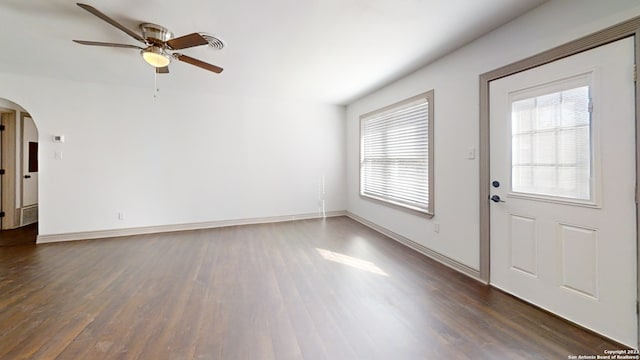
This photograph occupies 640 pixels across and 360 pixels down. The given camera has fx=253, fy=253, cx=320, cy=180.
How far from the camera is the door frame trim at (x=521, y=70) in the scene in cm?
164

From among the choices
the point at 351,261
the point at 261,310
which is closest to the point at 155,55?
the point at 261,310

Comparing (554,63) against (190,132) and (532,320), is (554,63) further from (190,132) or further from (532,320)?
(190,132)

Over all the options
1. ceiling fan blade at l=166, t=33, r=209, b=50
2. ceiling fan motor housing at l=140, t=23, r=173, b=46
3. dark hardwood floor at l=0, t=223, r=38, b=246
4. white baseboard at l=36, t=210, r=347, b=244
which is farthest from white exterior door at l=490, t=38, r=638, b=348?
dark hardwood floor at l=0, t=223, r=38, b=246

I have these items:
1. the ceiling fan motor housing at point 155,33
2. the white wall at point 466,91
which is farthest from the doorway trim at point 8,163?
the white wall at point 466,91

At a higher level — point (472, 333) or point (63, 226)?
point (63, 226)

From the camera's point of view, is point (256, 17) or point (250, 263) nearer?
point (256, 17)

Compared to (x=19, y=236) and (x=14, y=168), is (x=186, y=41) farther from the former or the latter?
(x=14, y=168)

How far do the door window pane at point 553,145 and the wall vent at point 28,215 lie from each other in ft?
27.0

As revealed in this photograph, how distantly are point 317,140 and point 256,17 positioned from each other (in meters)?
3.55

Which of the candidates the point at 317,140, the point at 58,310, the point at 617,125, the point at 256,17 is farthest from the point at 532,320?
the point at 317,140

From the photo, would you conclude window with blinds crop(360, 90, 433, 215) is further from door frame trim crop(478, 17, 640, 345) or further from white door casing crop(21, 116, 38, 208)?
white door casing crop(21, 116, 38, 208)

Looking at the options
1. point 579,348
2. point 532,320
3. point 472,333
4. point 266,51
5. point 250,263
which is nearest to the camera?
point 579,348

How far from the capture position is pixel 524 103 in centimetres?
229

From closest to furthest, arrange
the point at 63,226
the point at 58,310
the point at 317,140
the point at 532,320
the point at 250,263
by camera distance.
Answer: the point at 532,320 → the point at 58,310 → the point at 250,263 → the point at 63,226 → the point at 317,140
